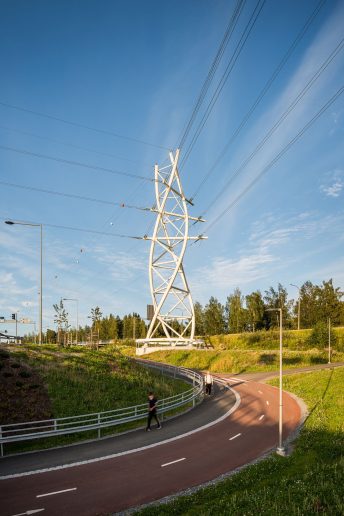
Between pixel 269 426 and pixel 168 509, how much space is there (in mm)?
12370

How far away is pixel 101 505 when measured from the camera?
416 inches

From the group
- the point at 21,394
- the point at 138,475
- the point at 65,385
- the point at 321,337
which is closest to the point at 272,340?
the point at 321,337

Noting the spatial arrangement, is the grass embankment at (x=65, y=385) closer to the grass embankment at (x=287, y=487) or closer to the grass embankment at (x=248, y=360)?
the grass embankment at (x=287, y=487)

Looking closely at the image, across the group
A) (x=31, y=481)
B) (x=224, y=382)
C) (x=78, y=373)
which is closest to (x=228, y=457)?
(x=31, y=481)

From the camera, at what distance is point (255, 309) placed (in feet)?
319

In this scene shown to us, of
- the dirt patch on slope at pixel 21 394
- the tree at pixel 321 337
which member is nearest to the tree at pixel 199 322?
the tree at pixel 321 337

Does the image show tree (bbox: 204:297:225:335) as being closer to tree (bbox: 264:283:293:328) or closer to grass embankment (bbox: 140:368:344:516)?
tree (bbox: 264:283:293:328)

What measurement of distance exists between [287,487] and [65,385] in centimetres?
1812

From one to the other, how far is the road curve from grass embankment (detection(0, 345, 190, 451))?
4.84 metres

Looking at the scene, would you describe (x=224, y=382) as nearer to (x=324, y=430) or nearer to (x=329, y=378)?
(x=329, y=378)

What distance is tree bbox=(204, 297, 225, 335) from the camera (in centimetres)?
10869

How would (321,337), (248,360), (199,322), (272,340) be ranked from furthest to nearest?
(199,322) → (272,340) → (321,337) → (248,360)

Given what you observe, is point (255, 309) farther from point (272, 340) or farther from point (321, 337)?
point (321, 337)

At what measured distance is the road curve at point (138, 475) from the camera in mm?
10703
